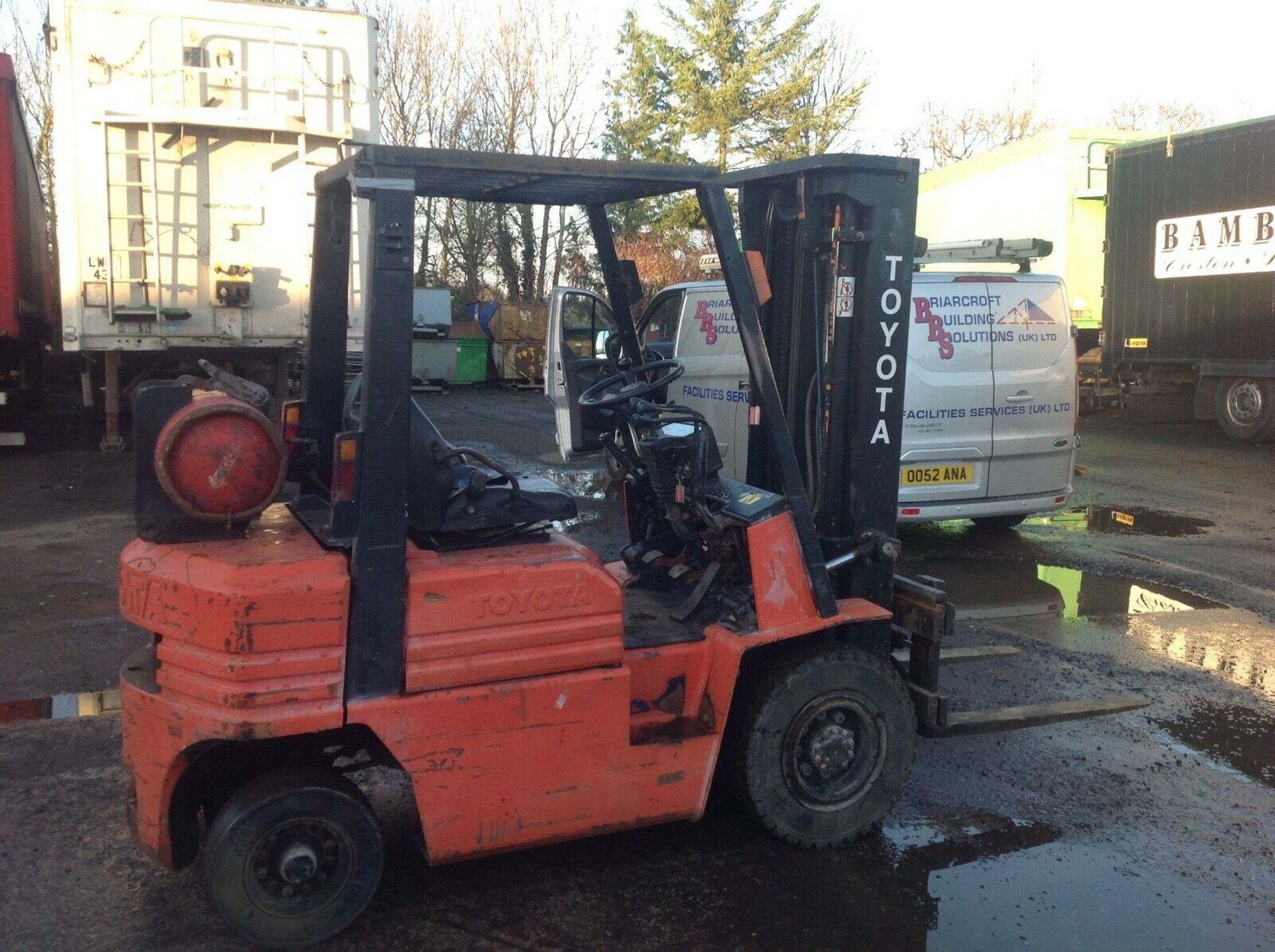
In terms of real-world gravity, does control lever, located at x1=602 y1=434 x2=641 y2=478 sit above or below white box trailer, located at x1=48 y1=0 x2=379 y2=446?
below

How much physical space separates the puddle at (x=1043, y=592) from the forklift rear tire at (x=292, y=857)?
469 cm

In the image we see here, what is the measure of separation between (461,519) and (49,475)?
10.1 m

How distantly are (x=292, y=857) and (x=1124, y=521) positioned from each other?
8.81 metres

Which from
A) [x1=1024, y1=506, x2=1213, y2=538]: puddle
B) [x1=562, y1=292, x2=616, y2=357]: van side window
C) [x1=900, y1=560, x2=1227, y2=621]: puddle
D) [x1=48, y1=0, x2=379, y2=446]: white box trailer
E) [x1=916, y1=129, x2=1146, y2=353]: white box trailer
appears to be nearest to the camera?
[x1=562, y1=292, x2=616, y2=357]: van side window

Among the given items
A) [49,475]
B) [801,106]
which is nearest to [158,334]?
[49,475]

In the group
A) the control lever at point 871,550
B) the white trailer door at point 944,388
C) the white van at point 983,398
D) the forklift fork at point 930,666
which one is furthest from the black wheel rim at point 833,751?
Answer: the white trailer door at point 944,388

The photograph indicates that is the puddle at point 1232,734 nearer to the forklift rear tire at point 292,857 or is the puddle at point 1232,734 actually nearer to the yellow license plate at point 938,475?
the yellow license plate at point 938,475

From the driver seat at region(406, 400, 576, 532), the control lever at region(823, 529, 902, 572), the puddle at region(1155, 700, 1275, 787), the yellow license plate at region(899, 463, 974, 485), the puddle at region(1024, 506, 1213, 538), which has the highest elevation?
the driver seat at region(406, 400, 576, 532)

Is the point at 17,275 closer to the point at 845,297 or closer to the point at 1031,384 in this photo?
the point at 1031,384

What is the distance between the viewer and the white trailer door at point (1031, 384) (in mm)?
8430

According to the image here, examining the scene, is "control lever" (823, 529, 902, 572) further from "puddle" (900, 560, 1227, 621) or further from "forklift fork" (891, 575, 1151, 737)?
"puddle" (900, 560, 1227, 621)

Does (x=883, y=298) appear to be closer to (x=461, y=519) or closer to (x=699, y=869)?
(x=461, y=519)

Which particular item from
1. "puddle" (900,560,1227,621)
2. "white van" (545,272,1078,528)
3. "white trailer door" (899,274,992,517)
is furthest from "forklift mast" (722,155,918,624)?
"white trailer door" (899,274,992,517)

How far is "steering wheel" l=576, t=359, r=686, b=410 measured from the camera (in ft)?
13.7
